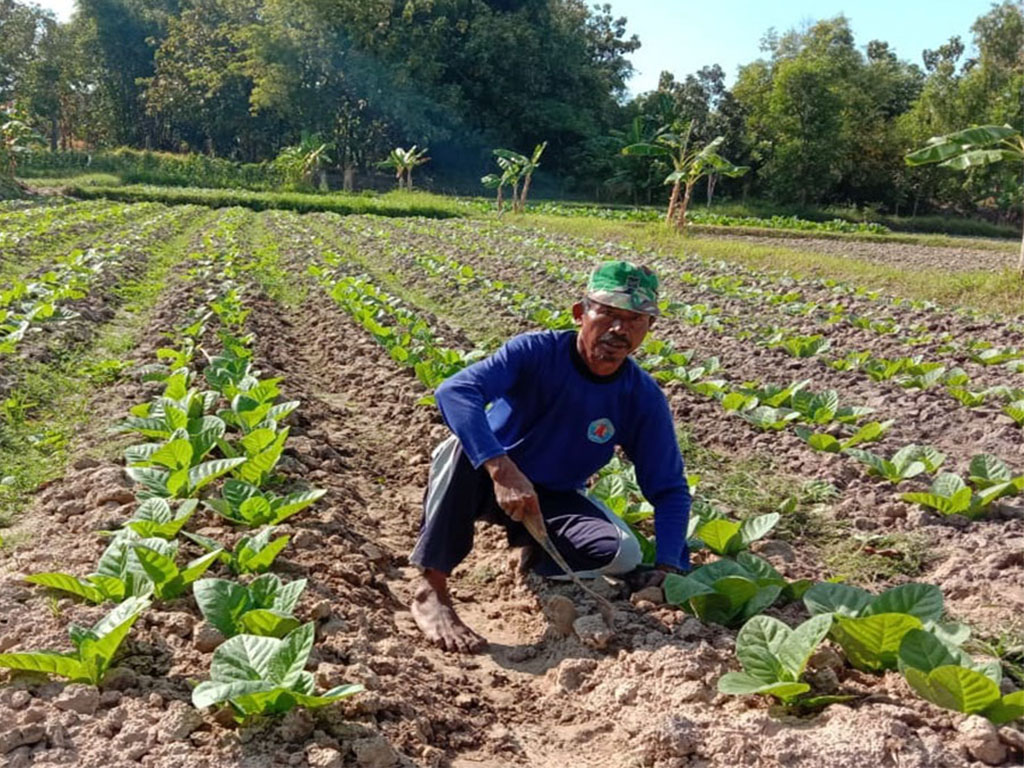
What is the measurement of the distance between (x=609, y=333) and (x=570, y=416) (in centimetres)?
39

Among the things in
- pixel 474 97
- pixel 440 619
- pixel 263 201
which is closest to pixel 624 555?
A: pixel 440 619

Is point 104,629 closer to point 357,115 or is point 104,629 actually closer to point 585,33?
point 357,115

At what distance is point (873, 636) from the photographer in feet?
8.31

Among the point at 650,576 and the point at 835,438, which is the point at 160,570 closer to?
the point at 650,576

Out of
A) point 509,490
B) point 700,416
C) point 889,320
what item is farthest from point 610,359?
point 889,320

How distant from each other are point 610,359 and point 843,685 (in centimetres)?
133

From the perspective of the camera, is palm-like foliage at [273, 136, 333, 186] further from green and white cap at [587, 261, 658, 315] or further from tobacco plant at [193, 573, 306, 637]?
tobacco plant at [193, 573, 306, 637]

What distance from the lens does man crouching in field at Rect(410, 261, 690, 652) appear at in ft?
10.5

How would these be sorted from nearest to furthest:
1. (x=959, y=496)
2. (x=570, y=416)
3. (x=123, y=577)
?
(x=123, y=577) → (x=570, y=416) → (x=959, y=496)

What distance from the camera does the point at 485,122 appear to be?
4703 cm

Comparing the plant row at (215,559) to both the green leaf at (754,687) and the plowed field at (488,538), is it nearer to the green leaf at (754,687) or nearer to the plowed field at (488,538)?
the plowed field at (488,538)

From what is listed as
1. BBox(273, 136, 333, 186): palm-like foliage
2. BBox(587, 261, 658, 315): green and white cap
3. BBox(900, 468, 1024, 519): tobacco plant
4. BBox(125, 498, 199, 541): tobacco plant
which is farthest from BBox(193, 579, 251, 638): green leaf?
BBox(273, 136, 333, 186): palm-like foliage

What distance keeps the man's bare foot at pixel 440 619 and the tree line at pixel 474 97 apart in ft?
119

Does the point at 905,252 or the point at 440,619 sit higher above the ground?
the point at 905,252
